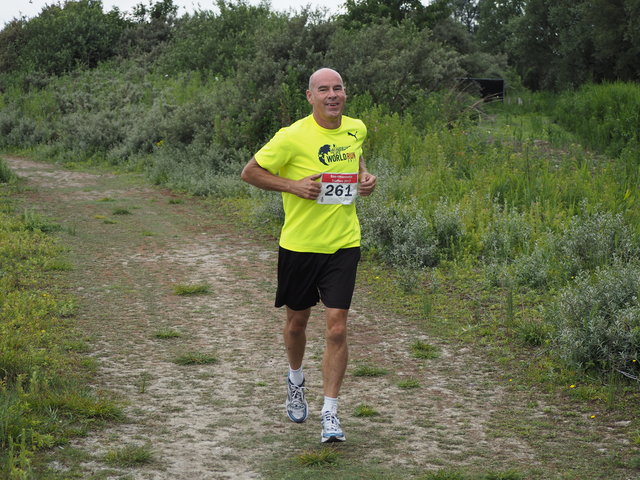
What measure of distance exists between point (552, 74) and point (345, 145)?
5106 centimetres

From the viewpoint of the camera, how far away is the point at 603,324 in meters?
6.37

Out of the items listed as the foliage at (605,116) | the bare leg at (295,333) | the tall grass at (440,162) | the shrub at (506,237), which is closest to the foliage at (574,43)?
the foliage at (605,116)

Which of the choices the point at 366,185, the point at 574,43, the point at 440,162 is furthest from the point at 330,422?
the point at 574,43

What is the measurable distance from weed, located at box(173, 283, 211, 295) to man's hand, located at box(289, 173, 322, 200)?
14.0ft

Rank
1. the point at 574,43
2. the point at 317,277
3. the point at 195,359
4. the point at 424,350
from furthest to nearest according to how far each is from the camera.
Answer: the point at 574,43
the point at 424,350
the point at 195,359
the point at 317,277

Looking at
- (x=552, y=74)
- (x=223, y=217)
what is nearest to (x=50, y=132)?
(x=223, y=217)

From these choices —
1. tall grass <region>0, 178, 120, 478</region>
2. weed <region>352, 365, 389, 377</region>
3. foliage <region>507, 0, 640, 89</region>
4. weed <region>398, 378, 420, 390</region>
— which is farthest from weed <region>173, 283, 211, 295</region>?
foliage <region>507, 0, 640, 89</region>

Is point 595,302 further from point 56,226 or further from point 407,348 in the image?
point 56,226

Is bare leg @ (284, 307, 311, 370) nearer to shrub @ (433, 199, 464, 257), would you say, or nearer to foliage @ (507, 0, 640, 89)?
shrub @ (433, 199, 464, 257)

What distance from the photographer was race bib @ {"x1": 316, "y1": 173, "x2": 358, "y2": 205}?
17.1 ft

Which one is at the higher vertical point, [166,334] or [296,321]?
[296,321]

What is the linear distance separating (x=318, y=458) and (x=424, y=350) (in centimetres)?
261

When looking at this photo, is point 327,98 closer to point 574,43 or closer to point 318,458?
point 318,458

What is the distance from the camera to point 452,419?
5652mm
